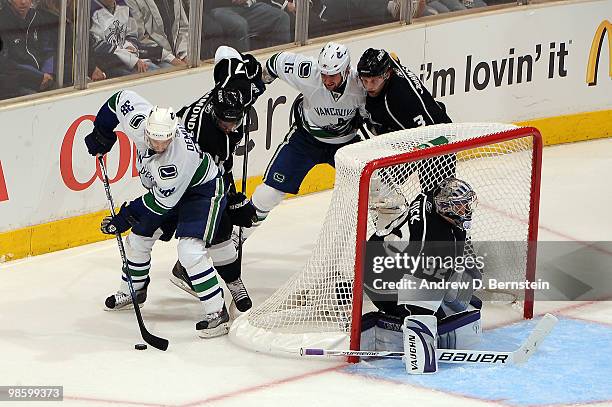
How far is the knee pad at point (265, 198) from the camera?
6.65m

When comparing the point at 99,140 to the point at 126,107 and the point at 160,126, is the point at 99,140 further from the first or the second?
the point at 160,126

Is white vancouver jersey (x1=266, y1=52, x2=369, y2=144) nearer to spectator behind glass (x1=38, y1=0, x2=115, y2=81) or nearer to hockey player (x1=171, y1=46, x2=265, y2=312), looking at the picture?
hockey player (x1=171, y1=46, x2=265, y2=312)

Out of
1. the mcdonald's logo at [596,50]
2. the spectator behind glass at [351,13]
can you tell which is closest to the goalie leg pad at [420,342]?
the spectator behind glass at [351,13]

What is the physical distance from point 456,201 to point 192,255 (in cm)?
107

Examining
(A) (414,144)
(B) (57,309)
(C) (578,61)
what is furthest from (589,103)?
(B) (57,309)

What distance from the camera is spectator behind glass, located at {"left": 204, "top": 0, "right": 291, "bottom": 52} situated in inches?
295

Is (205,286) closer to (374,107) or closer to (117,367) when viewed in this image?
(117,367)

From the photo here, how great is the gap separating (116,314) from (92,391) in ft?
2.89

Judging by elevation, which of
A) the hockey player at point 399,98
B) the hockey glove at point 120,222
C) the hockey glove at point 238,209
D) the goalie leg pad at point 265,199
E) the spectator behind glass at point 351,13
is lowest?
the hockey glove at point 120,222

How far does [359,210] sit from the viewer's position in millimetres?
5445

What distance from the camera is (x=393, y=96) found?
20.4 ft

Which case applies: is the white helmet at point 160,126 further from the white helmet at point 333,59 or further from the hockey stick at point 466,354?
the hockey stick at point 466,354

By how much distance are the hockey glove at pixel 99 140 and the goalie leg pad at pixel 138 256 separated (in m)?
0.38

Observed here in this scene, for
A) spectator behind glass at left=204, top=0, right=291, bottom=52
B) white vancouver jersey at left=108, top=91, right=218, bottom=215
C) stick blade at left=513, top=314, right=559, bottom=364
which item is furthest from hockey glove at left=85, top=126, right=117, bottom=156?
stick blade at left=513, top=314, right=559, bottom=364
